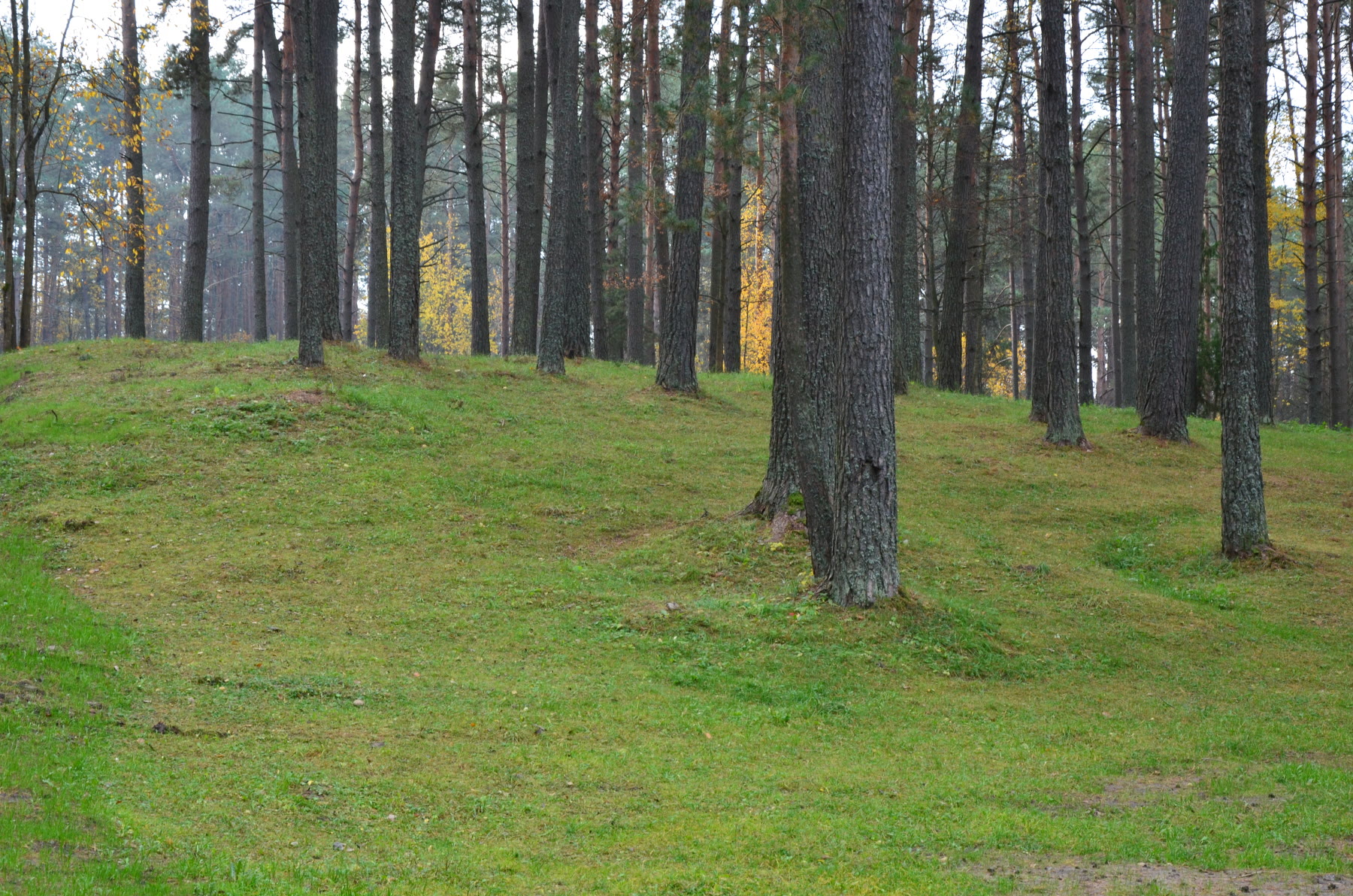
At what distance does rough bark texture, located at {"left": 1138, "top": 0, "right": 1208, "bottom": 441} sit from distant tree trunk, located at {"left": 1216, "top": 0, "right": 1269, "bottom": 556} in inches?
222

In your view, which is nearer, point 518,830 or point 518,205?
point 518,830

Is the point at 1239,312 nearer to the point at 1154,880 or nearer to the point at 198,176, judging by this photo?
the point at 1154,880

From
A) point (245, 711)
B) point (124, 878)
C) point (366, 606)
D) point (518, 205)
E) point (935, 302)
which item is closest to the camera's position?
point (124, 878)

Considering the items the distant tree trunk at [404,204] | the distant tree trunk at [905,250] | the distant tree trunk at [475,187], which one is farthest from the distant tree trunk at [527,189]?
the distant tree trunk at [905,250]

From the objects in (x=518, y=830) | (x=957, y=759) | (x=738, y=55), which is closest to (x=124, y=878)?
(x=518, y=830)

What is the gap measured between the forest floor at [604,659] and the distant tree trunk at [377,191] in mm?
6123

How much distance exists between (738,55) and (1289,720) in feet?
29.6

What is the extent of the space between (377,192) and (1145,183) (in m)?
15.6

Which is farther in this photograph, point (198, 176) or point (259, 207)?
point (259, 207)

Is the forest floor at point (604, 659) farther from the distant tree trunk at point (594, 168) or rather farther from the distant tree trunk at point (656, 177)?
the distant tree trunk at point (594, 168)

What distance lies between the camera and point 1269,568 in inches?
457

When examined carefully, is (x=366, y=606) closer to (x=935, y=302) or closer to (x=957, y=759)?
(x=957, y=759)

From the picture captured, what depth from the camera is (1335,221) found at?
26.0 meters

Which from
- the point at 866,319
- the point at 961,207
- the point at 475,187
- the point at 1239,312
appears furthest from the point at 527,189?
the point at 1239,312
